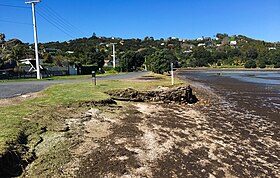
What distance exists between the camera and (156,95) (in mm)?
16438

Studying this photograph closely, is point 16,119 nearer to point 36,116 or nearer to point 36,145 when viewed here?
point 36,116

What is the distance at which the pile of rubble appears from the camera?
15.6 metres

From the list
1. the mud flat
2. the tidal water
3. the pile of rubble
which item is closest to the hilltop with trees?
the tidal water

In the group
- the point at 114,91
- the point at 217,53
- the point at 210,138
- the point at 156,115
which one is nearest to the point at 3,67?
the point at 114,91

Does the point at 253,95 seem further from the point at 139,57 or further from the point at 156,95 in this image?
the point at 139,57

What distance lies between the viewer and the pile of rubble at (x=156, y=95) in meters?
15.6

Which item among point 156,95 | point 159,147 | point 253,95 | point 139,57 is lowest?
point 253,95

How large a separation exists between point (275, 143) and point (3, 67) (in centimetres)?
4599

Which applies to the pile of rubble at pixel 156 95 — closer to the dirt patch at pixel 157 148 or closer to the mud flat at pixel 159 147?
the mud flat at pixel 159 147

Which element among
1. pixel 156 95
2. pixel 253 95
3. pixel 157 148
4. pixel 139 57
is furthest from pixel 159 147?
pixel 139 57

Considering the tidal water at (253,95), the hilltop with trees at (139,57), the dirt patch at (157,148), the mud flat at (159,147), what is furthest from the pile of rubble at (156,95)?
the hilltop with trees at (139,57)

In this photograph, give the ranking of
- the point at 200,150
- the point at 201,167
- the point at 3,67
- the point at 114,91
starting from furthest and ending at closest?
the point at 3,67 → the point at 114,91 → the point at 200,150 → the point at 201,167

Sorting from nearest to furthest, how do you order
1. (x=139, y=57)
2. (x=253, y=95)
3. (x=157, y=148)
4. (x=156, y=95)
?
(x=157, y=148), (x=156, y=95), (x=253, y=95), (x=139, y=57)

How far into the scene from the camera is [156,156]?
6539mm
